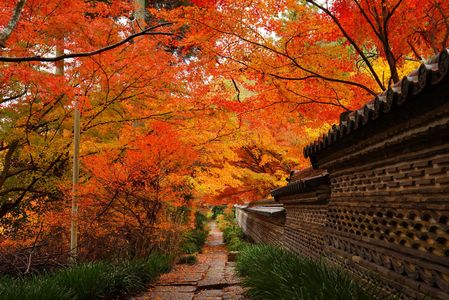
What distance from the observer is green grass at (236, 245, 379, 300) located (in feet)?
13.5

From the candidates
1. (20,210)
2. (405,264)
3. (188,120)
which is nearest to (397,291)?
(405,264)

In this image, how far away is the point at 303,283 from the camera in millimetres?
4883

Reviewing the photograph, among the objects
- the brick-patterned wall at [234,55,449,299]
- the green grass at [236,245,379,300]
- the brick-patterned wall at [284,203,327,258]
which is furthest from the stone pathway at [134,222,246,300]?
the brick-patterned wall at [234,55,449,299]

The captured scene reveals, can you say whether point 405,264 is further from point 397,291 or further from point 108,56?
point 108,56

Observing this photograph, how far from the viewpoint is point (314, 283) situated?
456 centimetres

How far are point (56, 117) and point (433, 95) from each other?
11344 mm

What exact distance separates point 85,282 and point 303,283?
183 inches

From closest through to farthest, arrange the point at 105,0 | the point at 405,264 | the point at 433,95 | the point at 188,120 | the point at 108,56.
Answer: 1. the point at 433,95
2. the point at 405,264
3. the point at 108,56
4. the point at 188,120
5. the point at 105,0

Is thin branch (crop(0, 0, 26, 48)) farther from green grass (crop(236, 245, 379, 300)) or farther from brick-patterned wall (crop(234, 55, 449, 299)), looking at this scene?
green grass (crop(236, 245, 379, 300))

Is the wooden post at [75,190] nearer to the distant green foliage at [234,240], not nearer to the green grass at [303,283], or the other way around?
the green grass at [303,283]

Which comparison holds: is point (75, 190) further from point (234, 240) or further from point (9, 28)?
point (234, 240)

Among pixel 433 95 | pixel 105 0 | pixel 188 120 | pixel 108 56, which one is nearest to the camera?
pixel 433 95

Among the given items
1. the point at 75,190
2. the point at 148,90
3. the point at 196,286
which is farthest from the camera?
the point at 148,90

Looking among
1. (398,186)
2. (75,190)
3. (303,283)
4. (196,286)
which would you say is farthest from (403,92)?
(196,286)
